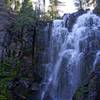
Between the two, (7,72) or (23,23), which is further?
(23,23)

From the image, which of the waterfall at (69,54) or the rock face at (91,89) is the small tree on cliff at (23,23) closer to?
the waterfall at (69,54)

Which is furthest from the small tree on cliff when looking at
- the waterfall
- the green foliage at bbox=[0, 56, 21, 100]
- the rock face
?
the rock face

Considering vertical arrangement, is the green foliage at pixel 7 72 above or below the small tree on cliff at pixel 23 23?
below

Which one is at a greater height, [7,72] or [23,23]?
[23,23]

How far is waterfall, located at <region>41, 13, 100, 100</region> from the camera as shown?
87.3 feet

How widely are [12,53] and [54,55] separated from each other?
4.36 m

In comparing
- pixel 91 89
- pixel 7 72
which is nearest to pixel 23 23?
pixel 7 72

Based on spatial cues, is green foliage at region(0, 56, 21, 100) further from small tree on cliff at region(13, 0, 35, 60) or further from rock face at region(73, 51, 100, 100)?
rock face at region(73, 51, 100, 100)

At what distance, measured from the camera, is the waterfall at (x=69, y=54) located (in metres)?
26.6

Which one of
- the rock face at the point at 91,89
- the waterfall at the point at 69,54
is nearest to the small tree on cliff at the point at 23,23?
the waterfall at the point at 69,54

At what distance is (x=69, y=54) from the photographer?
28.9 metres

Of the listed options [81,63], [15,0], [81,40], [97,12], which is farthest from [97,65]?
[15,0]

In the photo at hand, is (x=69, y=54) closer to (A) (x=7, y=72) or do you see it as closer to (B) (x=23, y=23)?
(A) (x=7, y=72)

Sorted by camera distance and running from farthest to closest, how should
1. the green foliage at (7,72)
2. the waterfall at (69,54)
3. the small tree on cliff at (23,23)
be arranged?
the small tree on cliff at (23,23)
the waterfall at (69,54)
the green foliage at (7,72)
